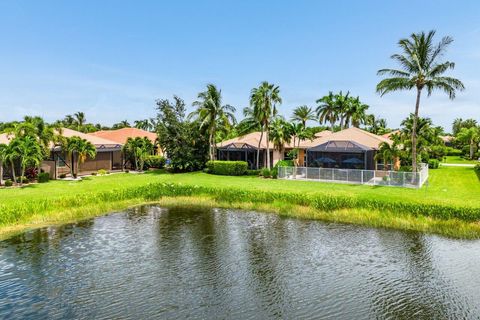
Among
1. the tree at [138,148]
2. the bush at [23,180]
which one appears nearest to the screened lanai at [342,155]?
the tree at [138,148]

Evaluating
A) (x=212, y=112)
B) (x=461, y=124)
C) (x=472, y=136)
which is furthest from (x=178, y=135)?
(x=461, y=124)

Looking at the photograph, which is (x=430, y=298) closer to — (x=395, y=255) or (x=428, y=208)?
(x=395, y=255)

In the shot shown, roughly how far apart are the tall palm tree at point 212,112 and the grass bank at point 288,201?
10.8m

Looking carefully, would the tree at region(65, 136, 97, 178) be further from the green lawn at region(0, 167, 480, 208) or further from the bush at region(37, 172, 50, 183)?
the bush at region(37, 172, 50, 183)

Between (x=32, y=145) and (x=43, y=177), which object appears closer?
(x=32, y=145)

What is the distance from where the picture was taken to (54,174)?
41.0 meters

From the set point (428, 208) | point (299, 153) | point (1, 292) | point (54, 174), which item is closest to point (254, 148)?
point (299, 153)

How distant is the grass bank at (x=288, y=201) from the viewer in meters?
23.0

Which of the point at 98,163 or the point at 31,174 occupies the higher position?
the point at 98,163

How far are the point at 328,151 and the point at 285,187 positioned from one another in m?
10.1

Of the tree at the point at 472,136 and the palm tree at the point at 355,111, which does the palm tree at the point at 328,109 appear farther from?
the tree at the point at 472,136

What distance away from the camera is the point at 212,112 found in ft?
156

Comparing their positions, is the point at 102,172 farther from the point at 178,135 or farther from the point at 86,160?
the point at 178,135

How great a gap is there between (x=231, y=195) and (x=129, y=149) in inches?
914
